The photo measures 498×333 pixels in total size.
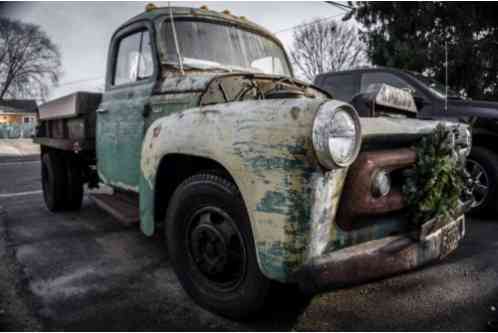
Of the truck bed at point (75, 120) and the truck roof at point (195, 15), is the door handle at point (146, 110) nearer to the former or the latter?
the truck roof at point (195, 15)

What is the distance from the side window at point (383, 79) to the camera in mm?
4840

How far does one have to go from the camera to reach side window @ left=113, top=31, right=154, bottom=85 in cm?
292

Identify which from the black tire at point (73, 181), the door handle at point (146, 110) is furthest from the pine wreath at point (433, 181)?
the black tire at point (73, 181)

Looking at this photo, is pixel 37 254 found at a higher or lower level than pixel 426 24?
lower

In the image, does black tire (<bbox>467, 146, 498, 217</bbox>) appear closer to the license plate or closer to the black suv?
the black suv

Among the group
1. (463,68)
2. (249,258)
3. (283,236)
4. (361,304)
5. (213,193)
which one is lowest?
(361,304)

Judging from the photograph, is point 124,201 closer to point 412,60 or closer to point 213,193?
point 213,193

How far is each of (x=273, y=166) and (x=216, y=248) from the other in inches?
25.4

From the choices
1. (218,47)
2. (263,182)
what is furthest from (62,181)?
(263,182)

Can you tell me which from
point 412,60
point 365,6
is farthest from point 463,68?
point 365,6

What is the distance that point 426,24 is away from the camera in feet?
33.0

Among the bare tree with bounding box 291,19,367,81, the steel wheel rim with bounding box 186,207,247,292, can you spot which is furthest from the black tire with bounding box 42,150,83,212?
→ the bare tree with bounding box 291,19,367,81

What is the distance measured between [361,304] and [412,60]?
936 cm

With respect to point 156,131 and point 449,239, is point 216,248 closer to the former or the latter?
point 156,131
